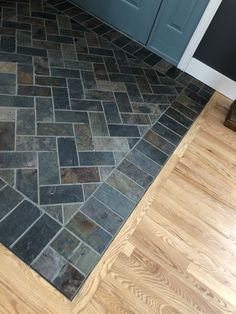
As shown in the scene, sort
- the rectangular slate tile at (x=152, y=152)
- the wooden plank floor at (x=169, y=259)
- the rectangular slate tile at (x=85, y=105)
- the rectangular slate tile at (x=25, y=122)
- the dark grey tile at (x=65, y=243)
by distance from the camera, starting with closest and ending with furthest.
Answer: the wooden plank floor at (x=169, y=259)
the dark grey tile at (x=65, y=243)
the rectangular slate tile at (x=25, y=122)
the rectangular slate tile at (x=152, y=152)
the rectangular slate tile at (x=85, y=105)

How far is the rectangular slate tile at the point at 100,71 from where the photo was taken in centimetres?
A: 202

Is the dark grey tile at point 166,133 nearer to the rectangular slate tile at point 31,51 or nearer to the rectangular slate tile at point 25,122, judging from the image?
the rectangular slate tile at point 25,122

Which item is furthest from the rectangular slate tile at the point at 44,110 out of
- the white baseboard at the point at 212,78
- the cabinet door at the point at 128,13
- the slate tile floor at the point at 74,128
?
the white baseboard at the point at 212,78

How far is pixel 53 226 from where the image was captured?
1.28 m

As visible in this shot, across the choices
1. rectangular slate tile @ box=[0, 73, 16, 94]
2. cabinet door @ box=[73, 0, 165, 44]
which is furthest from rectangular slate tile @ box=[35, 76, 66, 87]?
cabinet door @ box=[73, 0, 165, 44]

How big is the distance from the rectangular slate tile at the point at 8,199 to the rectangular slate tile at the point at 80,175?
23cm

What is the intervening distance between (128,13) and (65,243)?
1848 mm

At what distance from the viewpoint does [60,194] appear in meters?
1.39

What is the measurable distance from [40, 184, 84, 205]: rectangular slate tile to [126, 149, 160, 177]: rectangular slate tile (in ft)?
1.19

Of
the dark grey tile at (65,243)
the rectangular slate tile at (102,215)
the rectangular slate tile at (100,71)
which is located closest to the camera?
the dark grey tile at (65,243)

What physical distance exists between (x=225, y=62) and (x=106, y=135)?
43.3 inches

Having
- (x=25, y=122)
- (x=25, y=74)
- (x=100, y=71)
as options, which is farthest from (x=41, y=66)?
(x=25, y=122)

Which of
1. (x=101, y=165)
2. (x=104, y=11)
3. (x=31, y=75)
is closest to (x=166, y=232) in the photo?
(x=101, y=165)

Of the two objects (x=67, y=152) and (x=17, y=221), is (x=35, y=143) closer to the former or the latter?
(x=67, y=152)
